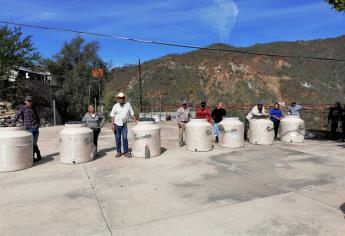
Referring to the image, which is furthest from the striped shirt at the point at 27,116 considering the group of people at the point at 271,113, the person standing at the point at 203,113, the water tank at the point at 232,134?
the group of people at the point at 271,113

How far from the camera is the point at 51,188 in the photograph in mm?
6793

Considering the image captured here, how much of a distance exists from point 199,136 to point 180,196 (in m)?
4.48

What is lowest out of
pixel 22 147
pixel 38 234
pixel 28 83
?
pixel 38 234

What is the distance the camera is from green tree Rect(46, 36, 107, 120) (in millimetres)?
36938

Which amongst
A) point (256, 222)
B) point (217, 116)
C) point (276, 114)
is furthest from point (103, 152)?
point (256, 222)

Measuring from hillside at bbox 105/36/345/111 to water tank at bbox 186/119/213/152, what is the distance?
40168mm

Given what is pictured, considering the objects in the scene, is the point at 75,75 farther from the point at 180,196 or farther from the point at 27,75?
the point at 180,196

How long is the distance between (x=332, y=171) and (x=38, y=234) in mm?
6156

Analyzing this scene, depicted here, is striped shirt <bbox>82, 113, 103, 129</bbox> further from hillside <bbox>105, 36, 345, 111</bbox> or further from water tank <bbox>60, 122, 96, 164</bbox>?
hillside <bbox>105, 36, 345, 111</bbox>

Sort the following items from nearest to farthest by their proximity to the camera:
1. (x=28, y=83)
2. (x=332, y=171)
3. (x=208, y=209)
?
1. (x=208, y=209)
2. (x=332, y=171)
3. (x=28, y=83)

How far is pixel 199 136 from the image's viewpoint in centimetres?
1050

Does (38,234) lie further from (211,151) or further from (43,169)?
(211,151)

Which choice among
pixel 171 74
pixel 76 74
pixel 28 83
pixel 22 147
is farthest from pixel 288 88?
pixel 22 147

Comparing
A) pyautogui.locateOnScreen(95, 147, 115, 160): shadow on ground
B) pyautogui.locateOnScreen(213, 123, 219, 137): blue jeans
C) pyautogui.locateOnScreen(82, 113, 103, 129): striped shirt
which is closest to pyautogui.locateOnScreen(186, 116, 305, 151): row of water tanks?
pyautogui.locateOnScreen(213, 123, 219, 137): blue jeans
